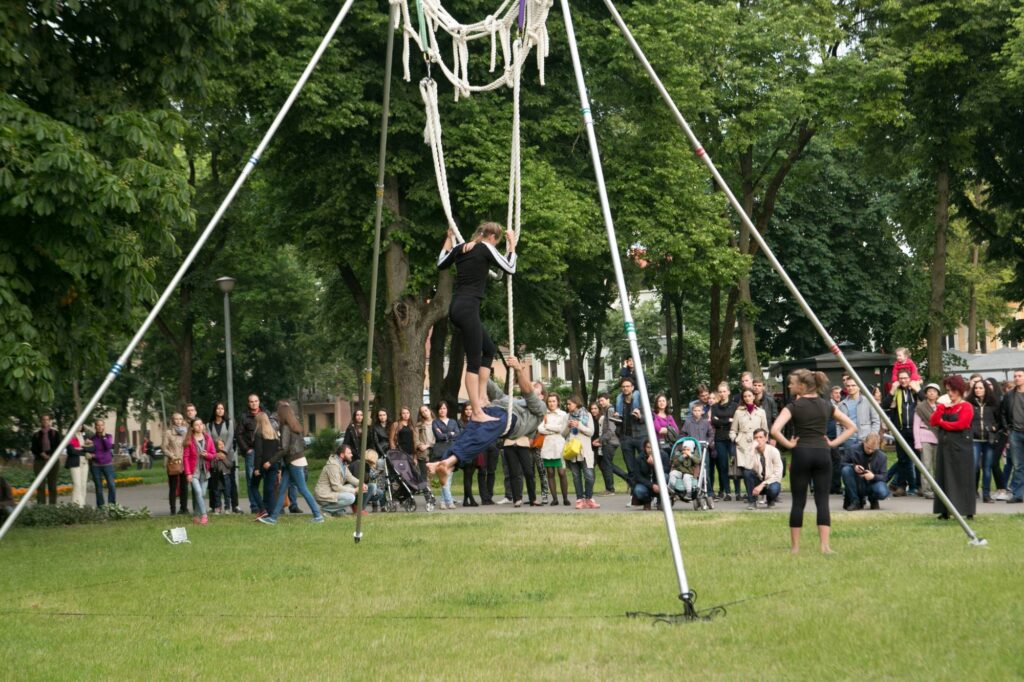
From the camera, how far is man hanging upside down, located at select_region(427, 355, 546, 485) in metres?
13.8

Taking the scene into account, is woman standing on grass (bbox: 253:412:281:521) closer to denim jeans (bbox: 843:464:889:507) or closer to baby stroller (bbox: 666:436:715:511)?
baby stroller (bbox: 666:436:715:511)

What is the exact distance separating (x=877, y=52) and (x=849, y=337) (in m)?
22.8

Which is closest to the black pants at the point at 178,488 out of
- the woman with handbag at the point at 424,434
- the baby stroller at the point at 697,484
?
the woman with handbag at the point at 424,434

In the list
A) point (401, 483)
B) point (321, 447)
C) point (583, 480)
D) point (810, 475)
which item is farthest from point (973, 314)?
point (810, 475)

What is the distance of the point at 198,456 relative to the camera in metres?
23.4

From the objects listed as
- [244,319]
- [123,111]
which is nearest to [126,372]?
[244,319]

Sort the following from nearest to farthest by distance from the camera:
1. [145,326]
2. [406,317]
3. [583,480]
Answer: [145,326]
[583,480]
[406,317]

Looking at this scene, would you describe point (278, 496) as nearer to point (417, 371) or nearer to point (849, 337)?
point (417, 371)

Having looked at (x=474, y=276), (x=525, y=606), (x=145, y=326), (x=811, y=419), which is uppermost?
(x=474, y=276)

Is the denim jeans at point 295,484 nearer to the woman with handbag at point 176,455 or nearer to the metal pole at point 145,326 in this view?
the woman with handbag at point 176,455

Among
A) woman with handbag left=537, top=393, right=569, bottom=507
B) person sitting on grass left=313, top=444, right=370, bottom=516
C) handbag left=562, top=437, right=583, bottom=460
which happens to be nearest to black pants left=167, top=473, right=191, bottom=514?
person sitting on grass left=313, top=444, right=370, bottom=516

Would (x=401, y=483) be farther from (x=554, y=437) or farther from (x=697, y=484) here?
(x=697, y=484)

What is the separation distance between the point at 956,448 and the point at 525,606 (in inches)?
301

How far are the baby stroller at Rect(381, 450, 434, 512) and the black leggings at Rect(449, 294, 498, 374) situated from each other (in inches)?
395
